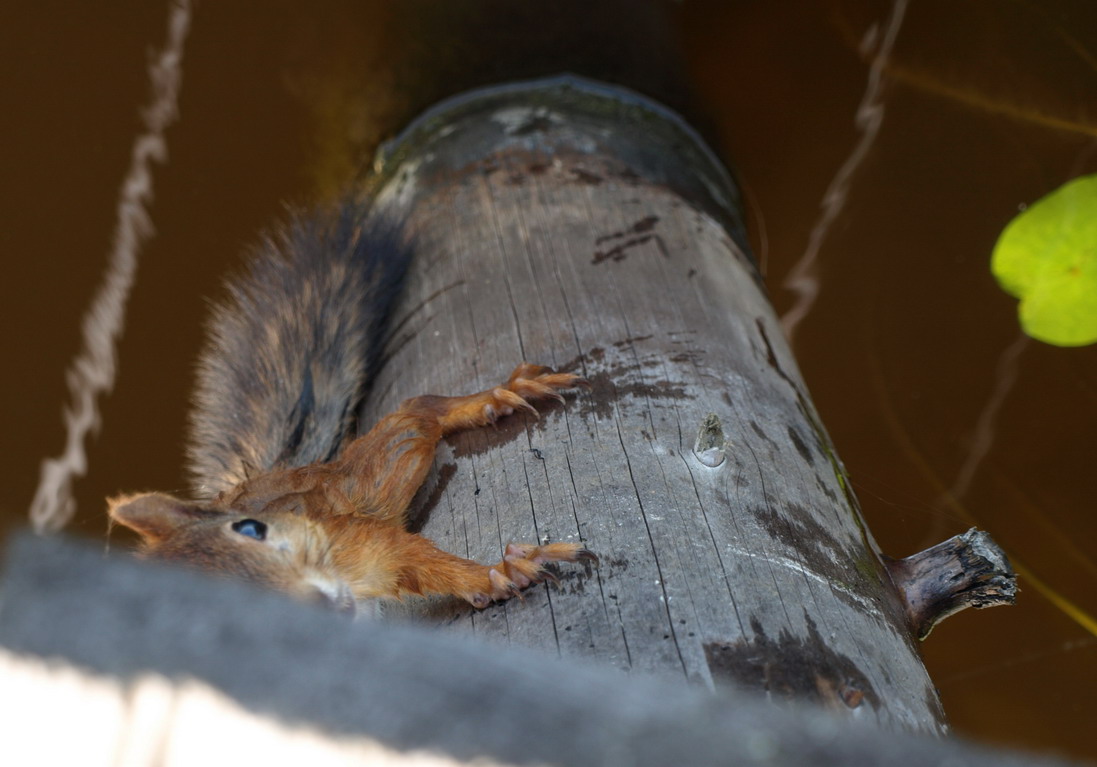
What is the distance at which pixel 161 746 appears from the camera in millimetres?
323

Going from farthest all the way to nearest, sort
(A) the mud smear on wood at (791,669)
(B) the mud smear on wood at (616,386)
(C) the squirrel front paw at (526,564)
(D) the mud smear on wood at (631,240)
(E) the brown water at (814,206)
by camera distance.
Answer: (E) the brown water at (814,206) → (D) the mud smear on wood at (631,240) → (B) the mud smear on wood at (616,386) → (C) the squirrel front paw at (526,564) → (A) the mud smear on wood at (791,669)

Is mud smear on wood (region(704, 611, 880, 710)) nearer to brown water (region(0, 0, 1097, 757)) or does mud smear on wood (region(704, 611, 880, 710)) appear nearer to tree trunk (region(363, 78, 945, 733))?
tree trunk (region(363, 78, 945, 733))

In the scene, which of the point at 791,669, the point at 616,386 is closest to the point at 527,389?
the point at 616,386

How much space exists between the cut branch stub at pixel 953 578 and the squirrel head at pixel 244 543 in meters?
0.61

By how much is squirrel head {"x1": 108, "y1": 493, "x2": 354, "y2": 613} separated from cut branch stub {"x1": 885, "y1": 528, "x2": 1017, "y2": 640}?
0.61 metres

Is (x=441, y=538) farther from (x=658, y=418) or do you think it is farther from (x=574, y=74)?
(x=574, y=74)

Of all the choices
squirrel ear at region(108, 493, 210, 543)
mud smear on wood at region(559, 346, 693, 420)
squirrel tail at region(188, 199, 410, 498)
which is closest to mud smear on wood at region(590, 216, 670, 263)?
mud smear on wood at region(559, 346, 693, 420)

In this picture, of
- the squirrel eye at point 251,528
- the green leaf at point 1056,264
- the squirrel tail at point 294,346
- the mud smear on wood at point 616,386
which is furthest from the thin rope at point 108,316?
the green leaf at point 1056,264

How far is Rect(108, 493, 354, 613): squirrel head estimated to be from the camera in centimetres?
98

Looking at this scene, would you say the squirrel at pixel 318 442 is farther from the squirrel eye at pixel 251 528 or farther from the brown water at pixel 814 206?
the brown water at pixel 814 206

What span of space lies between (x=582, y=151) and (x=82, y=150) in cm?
85

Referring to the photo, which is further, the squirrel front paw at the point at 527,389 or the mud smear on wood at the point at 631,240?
the mud smear on wood at the point at 631,240

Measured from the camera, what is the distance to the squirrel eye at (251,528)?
3.35 ft

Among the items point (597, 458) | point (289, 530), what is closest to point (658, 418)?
point (597, 458)
